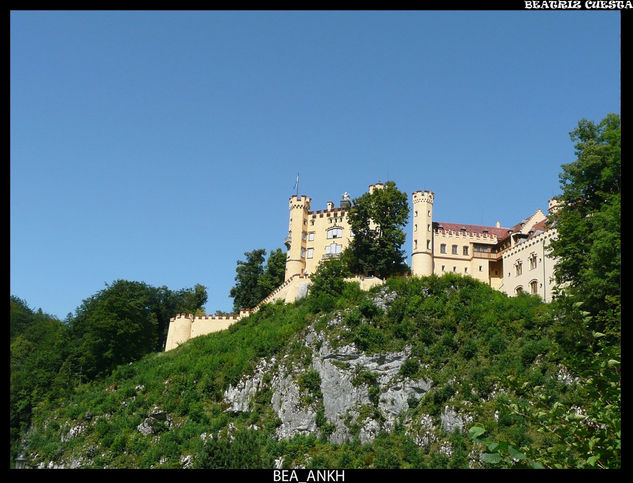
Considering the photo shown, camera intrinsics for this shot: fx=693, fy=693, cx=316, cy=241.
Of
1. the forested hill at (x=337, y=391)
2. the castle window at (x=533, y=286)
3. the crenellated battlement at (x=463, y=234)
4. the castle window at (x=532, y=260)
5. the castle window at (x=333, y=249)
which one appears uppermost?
the crenellated battlement at (x=463, y=234)

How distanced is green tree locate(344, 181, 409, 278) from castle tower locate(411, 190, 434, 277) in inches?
50.0

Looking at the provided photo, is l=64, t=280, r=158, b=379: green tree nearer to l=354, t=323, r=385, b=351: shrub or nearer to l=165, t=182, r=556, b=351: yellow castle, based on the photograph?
l=165, t=182, r=556, b=351: yellow castle

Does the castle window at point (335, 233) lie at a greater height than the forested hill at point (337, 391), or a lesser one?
greater

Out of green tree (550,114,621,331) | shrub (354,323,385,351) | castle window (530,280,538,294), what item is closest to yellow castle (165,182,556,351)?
castle window (530,280,538,294)

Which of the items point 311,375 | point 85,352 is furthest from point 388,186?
point 85,352

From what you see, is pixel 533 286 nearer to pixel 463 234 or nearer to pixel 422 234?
pixel 463 234

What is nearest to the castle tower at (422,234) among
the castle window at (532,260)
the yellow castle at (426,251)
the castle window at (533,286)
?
the yellow castle at (426,251)

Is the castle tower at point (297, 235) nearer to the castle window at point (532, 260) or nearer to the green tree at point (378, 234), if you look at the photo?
the green tree at point (378, 234)

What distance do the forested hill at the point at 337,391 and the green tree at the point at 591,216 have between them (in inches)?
121

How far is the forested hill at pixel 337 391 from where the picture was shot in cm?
3603
